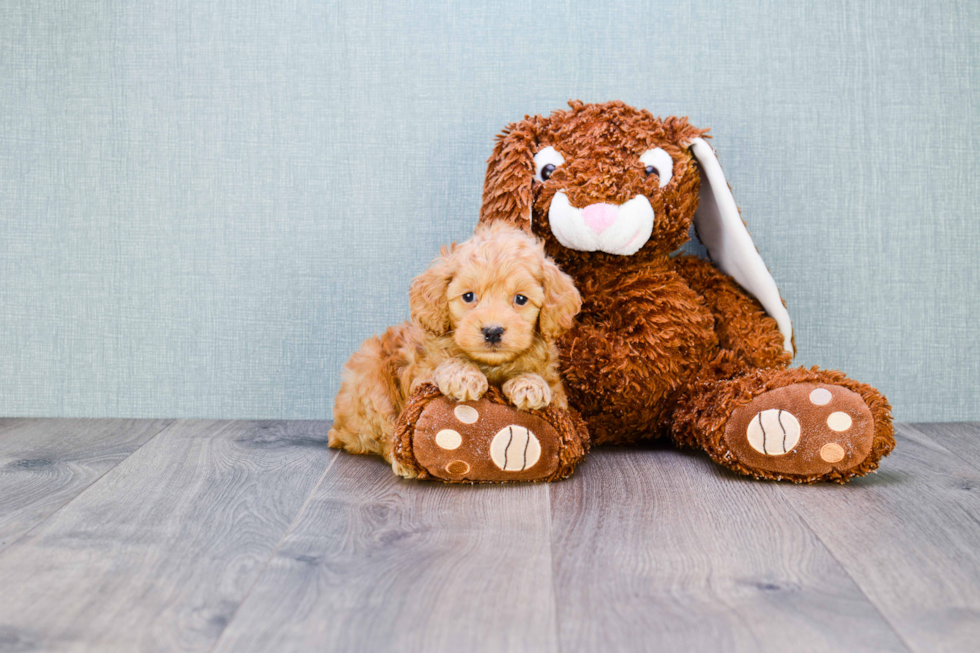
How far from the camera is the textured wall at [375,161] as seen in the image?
1.58 metres

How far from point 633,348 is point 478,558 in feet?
1.86

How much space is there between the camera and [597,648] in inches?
26.9

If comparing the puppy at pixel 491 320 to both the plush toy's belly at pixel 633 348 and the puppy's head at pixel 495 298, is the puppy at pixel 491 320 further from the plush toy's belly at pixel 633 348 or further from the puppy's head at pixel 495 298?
the plush toy's belly at pixel 633 348

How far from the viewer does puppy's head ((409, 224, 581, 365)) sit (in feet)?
3.62

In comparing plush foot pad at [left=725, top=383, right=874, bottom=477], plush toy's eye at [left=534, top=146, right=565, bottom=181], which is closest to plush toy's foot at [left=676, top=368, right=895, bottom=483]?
plush foot pad at [left=725, top=383, right=874, bottom=477]

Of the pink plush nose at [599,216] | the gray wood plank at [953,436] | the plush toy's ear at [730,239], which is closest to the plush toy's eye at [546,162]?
the pink plush nose at [599,216]

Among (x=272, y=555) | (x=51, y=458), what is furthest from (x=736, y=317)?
(x=51, y=458)

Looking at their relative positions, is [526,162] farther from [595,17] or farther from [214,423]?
[214,423]

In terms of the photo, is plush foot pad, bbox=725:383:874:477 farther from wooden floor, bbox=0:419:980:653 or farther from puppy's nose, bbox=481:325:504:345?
puppy's nose, bbox=481:325:504:345

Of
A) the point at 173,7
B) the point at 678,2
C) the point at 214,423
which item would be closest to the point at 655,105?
the point at 678,2

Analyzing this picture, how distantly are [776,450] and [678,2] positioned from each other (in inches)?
36.8

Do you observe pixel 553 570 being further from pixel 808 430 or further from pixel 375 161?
pixel 375 161

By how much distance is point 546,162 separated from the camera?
1335 mm

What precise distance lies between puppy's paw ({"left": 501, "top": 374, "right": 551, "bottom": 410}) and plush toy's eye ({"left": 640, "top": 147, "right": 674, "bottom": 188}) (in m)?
0.44
